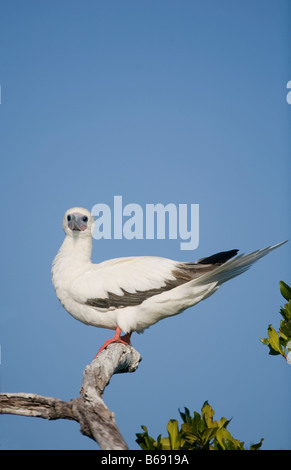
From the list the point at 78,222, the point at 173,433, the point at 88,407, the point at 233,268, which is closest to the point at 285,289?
the point at 233,268

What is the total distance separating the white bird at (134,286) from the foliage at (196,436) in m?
1.88

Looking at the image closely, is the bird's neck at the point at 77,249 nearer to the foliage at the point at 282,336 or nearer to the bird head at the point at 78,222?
the bird head at the point at 78,222

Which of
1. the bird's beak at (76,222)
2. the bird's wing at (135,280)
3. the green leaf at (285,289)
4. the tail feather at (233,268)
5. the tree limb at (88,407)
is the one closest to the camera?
the tree limb at (88,407)

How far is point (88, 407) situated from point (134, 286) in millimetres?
2158

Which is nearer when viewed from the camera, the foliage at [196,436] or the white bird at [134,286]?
the foliage at [196,436]

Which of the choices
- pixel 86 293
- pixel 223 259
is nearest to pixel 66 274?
pixel 86 293

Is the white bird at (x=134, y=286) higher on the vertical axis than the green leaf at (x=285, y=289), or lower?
A: higher

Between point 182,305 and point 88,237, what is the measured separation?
169cm

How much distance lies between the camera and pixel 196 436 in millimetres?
4949

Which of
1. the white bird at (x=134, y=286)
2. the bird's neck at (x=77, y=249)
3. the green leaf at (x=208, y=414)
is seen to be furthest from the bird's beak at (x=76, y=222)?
the green leaf at (x=208, y=414)

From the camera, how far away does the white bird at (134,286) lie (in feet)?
22.1

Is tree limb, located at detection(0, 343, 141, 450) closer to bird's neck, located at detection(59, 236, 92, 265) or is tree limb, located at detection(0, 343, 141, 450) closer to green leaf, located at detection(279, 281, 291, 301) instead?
bird's neck, located at detection(59, 236, 92, 265)

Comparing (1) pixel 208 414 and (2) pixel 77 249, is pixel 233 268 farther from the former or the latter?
(2) pixel 77 249
